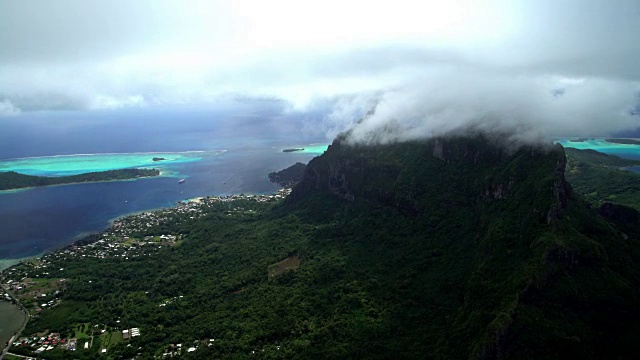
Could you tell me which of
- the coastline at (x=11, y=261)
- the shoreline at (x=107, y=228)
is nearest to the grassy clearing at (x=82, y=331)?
the shoreline at (x=107, y=228)

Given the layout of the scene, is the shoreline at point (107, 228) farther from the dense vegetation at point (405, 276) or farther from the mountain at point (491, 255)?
the mountain at point (491, 255)

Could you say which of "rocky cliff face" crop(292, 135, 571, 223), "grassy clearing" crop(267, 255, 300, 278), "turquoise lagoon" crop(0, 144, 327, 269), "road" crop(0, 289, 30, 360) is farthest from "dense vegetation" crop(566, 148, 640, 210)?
"road" crop(0, 289, 30, 360)

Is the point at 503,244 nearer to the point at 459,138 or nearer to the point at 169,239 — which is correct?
the point at 459,138

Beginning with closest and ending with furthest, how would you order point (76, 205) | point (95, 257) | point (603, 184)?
1. point (95, 257)
2. point (603, 184)
3. point (76, 205)

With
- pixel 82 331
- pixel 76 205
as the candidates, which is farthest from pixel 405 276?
pixel 76 205

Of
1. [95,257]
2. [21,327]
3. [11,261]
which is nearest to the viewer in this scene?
[21,327]

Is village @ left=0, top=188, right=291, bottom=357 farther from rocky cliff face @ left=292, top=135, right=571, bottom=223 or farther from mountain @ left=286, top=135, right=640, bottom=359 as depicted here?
rocky cliff face @ left=292, top=135, right=571, bottom=223

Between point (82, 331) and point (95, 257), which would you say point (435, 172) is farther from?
point (95, 257)
